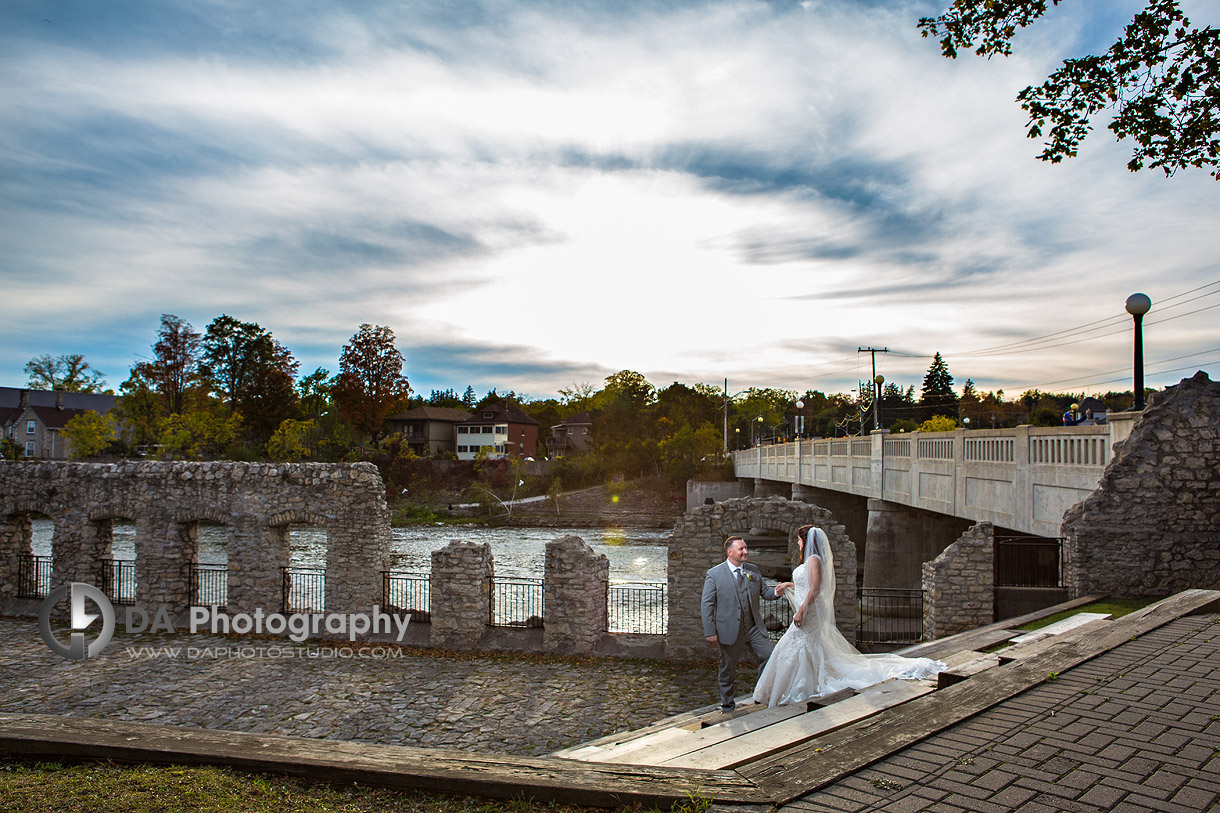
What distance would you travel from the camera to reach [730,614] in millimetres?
8328

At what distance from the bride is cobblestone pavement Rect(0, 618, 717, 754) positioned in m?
3.11

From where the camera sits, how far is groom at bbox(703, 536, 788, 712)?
27.2 feet

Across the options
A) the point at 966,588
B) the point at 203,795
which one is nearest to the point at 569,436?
the point at 966,588

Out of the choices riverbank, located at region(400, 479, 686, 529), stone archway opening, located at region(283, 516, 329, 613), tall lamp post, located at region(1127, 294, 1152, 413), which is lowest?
riverbank, located at region(400, 479, 686, 529)

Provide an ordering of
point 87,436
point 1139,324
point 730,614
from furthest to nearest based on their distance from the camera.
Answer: point 87,436 → point 1139,324 → point 730,614

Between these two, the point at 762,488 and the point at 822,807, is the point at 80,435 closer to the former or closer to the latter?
the point at 762,488

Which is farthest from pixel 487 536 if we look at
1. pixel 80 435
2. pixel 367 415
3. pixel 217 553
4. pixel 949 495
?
pixel 80 435

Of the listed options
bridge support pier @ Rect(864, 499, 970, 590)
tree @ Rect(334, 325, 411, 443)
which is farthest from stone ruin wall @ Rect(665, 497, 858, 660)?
tree @ Rect(334, 325, 411, 443)

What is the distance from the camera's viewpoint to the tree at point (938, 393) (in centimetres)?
9775

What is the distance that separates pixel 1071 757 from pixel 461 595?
11.9 metres

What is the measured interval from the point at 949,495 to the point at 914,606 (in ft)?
16.7

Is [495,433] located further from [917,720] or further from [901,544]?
[917,720]

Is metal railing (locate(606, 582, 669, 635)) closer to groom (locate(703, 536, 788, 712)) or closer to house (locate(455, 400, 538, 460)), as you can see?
groom (locate(703, 536, 788, 712))

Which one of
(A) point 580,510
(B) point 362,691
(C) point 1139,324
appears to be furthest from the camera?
(A) point 580,510
